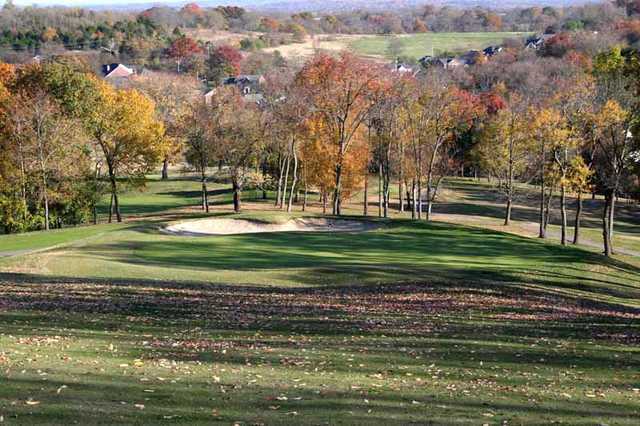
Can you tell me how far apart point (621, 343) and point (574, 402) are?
7813 mm

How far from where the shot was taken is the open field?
12086mm

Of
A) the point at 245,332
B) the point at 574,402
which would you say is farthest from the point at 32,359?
the point at 574,402

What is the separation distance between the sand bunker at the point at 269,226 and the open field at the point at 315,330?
5.72 m

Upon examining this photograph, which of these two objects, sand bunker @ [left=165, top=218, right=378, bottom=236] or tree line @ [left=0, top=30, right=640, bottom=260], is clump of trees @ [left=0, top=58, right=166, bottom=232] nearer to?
tree line @ [left=0, top=30, right=640, bottom=260]

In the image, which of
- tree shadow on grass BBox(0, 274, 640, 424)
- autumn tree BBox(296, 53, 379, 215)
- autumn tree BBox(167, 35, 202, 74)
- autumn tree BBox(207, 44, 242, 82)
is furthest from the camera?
autumn tree BBox(167, 35, 202, 74)

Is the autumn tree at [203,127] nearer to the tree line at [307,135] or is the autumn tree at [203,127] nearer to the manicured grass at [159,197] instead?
the tree line at [307,135]

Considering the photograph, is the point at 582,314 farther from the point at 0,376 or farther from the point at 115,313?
the point at 0,376

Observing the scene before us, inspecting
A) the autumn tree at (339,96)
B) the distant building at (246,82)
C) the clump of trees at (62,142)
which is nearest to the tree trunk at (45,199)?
the clump of trees at (62,142)

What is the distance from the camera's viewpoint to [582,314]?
25.3 meters

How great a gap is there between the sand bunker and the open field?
5.72 metres

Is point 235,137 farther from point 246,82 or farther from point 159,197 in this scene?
point 246,82

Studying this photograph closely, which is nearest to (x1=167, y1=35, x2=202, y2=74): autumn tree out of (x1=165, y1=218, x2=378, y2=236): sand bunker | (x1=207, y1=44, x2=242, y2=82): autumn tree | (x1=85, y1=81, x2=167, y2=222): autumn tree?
(x1=207, y1=44, x2=242, y2=82): autumn tree

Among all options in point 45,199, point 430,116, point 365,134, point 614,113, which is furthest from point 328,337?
point 365,134

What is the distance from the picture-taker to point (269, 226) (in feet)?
171
